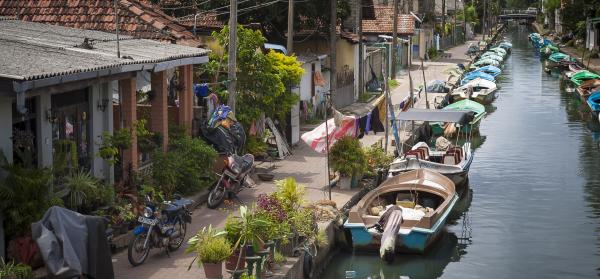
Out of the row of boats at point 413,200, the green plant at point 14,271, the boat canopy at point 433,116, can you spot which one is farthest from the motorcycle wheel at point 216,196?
the boat canopy at point 433,116

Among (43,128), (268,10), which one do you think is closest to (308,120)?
(268,10)

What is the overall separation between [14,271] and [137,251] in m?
2.93

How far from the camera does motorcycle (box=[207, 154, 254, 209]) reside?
777 inches

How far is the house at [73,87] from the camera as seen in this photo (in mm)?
13781

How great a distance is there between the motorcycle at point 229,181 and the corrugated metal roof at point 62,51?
2.57 metres

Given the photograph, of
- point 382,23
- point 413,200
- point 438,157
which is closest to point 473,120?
point 438,157

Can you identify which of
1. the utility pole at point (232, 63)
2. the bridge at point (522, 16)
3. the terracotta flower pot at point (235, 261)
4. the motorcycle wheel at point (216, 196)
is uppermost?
the bridge at point (522, 16)

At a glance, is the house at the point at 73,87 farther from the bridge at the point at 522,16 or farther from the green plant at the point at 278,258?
the bridge at the point at 522,16

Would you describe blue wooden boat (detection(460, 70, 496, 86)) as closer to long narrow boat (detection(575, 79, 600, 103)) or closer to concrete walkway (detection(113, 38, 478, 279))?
long narrow boat (detection(575, 79, 600, 103))

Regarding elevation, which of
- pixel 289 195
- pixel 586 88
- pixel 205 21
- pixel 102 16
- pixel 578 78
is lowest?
pixel 289 195

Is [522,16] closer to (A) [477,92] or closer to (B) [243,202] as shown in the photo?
(A) [477,92]

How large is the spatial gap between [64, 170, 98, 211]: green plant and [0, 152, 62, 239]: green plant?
184 centimetres

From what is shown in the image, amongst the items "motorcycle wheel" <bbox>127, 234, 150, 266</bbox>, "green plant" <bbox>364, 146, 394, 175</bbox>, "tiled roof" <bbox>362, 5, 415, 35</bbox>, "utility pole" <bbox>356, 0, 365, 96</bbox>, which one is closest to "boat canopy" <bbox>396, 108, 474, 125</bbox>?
"green plant" <bbox>364, 146, 394, 175</bbox>

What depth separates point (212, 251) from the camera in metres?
13.8
